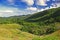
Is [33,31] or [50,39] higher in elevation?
[50,39]

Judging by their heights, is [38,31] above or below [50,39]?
below

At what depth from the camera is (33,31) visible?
170750 mm

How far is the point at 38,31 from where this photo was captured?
574 ft

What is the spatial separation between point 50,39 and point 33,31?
11783 centimetres

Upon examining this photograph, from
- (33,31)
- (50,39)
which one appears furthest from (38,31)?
(50,39)

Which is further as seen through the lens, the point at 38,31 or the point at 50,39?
the point at 38,31

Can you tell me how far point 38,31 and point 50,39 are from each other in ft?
400

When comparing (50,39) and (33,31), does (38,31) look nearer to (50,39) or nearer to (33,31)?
(33,31)

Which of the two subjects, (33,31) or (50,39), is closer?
(50,39)

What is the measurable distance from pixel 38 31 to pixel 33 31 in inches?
253
